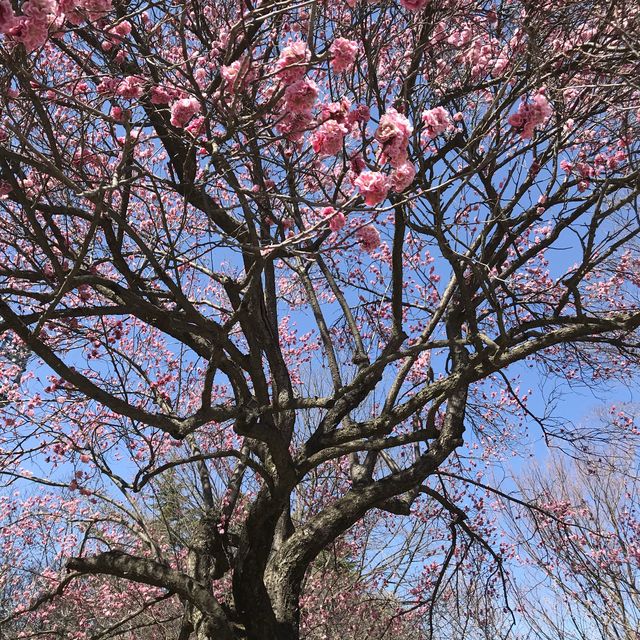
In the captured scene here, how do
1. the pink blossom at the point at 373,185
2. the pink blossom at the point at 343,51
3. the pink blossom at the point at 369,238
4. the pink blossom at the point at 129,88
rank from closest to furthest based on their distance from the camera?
the pink blossom at the point at 373,185 < the pink blossom at the point at 343,51 < the pink blossom at the point at 129,88 < the pink blossom at the point at 369,238

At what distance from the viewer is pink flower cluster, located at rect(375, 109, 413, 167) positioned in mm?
2225

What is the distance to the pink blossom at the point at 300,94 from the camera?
235 cm

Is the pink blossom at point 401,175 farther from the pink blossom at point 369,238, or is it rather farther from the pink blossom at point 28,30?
the pink blossom at point 28,30

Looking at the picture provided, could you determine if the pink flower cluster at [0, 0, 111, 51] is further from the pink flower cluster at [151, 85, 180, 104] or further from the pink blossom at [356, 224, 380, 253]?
the pink blossom at [356, 224, 380, 253]

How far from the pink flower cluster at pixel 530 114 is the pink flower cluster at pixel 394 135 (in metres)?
0.78

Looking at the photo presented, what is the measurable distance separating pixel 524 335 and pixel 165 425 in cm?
229

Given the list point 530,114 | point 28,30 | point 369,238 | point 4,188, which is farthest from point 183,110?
point 530,114

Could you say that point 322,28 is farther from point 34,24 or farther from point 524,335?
point 524,335

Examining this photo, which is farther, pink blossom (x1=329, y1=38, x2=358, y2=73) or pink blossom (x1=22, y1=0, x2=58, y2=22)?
pink blossom (x1=329, y1=38, x2=358, y2=73)

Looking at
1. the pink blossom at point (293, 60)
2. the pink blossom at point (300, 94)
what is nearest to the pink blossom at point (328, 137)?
the pink blossom at point (300, 94)

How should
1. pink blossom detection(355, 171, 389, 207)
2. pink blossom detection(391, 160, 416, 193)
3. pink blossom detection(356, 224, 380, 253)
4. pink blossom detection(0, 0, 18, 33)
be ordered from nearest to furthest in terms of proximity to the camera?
pink blossom detection(0, 0, 18, 33) < pink blossom detection(355, 171, 389, 207) < pink blossom detection(391, 160, 416, 193) < pink blossom detection(356, 224, 380, 253)

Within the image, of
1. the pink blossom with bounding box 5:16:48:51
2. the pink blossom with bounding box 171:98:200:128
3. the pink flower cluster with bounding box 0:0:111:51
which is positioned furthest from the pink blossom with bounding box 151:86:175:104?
the pink blossom with bounding box 5:16:48:51

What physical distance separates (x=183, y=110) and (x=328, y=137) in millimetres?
637

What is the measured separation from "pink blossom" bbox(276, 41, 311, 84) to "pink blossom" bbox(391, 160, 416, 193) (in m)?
0.52
